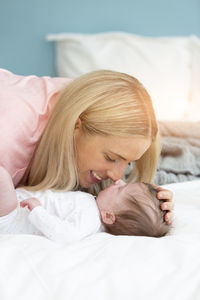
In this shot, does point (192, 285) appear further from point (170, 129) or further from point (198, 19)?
point (198, 19)

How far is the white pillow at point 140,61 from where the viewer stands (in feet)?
6.75

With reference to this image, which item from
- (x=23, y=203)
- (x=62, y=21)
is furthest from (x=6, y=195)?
(x=62, y=21)

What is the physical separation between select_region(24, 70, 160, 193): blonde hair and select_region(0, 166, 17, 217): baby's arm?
0.17 meters

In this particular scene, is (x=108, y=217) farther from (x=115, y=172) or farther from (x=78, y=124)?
(x=78, y=124)

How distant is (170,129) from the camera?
5.55ft

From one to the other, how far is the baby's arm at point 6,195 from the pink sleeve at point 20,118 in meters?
0.18

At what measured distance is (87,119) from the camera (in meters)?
1.13

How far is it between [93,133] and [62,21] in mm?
1242

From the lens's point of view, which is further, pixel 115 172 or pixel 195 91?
pixel 195 91

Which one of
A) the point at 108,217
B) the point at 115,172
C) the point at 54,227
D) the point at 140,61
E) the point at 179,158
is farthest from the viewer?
the point at 140,61

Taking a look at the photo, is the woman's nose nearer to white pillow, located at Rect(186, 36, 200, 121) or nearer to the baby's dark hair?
the baby's dark hair

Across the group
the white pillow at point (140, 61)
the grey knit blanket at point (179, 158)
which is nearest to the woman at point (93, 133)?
the grey knit blanket at point (179, 158)

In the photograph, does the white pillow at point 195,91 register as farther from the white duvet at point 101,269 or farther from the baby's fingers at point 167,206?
the white duvet at point 101,269

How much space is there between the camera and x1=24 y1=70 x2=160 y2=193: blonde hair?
110 cm
